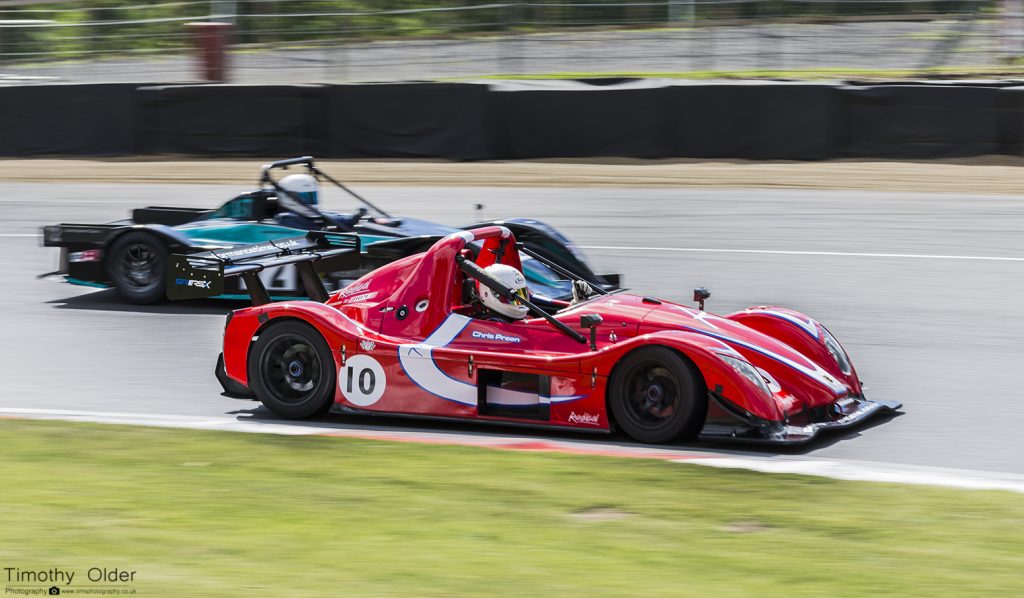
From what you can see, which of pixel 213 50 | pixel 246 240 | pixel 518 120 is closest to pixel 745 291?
pixel 246 240

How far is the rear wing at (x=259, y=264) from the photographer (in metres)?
8.50

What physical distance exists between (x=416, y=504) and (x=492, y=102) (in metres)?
14.7

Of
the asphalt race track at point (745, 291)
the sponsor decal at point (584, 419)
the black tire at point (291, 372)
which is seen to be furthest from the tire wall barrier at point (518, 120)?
the sponsor decal at point (584, 419)

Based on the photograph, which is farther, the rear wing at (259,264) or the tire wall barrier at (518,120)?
the tire wall barrier at (518,120)

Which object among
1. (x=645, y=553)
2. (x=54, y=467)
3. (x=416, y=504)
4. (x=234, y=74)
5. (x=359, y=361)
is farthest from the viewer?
(x=234, y=74)

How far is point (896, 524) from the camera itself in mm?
5852

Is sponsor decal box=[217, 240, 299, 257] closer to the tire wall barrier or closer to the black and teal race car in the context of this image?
the black and teal race car

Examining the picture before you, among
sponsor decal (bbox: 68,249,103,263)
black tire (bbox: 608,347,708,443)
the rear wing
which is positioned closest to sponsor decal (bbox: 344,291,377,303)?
the rear wing

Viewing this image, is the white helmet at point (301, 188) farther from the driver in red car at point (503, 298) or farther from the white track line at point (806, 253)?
the driver in red car at point (503, 298)

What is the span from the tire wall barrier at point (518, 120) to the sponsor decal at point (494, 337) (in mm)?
12230

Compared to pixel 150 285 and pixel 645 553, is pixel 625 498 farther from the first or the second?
pixel 150 285

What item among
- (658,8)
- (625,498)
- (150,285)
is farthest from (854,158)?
(625,498)

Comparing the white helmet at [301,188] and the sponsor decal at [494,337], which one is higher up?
the white helmet at [301,188]

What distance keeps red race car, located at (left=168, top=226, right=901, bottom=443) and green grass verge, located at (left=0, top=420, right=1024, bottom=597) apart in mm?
579
